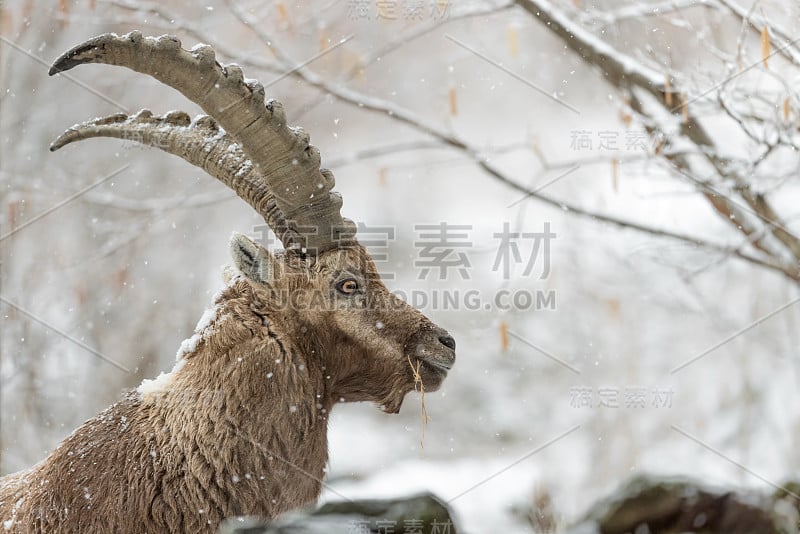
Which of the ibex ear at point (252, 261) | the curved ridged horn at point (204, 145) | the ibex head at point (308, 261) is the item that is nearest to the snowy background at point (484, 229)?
the curved ridged horn at point (204, 145)

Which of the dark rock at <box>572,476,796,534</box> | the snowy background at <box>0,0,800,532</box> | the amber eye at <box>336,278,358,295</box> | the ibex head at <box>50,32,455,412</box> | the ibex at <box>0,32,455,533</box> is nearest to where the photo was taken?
the ibex at <box>0,32,455,533</box>

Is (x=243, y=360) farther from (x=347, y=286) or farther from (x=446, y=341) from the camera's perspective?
(x=446, y=341)

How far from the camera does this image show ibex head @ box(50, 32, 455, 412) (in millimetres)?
3809

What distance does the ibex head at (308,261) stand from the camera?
381 cm

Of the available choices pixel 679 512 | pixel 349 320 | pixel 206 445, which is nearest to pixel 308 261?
pixel 349 320

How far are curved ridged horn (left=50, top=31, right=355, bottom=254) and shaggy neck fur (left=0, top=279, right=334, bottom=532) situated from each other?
17.5 inches

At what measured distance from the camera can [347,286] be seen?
3971mm

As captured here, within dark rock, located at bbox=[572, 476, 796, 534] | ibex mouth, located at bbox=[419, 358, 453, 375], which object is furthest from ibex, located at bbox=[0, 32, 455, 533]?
dark rock, located at bbox=[572, 476, 796, 534]

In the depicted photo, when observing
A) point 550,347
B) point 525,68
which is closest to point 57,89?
point 525,68

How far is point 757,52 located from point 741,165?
2.31 meters

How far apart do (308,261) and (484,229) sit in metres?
11.2

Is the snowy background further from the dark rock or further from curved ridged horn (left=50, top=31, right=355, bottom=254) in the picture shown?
curved ridged horn (left=50, top=31, right=355, bottom=254)

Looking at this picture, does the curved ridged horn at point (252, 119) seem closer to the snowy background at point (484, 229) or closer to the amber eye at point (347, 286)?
the amber eye at point (347, 286)

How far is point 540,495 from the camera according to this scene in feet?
26.6
